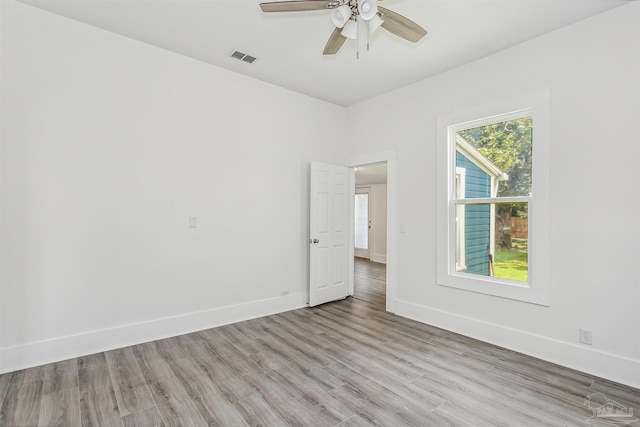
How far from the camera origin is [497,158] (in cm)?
333

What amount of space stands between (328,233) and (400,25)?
3.02 meters

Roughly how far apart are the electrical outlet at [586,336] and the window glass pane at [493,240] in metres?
0.59

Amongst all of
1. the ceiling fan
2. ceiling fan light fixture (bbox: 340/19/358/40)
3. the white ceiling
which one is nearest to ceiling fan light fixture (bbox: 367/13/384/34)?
the ceiling fan

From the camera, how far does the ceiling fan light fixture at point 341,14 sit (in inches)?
81.1

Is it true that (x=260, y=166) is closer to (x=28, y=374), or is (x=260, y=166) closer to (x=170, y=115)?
(x=170, y=115)

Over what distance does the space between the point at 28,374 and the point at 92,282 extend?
0.82 metres

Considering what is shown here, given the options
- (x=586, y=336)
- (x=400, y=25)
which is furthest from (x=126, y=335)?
(x=586, y=336)

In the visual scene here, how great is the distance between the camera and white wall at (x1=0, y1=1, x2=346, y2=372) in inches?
104

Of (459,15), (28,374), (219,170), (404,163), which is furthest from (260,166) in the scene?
(28,374)

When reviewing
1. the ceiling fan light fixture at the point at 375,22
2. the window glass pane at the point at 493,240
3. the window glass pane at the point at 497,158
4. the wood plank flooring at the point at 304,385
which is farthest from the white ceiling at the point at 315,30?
the wood plank flooring at the point at 304,385

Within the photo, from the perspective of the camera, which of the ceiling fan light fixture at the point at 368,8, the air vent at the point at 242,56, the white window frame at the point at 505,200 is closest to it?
the ceiling fan light fixture at the point at 368,8

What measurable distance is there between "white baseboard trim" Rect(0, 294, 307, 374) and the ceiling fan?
10.4ft

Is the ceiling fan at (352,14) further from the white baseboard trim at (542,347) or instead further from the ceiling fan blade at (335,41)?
the white baseboard trim at (542,347)

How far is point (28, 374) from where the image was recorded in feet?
8.27
